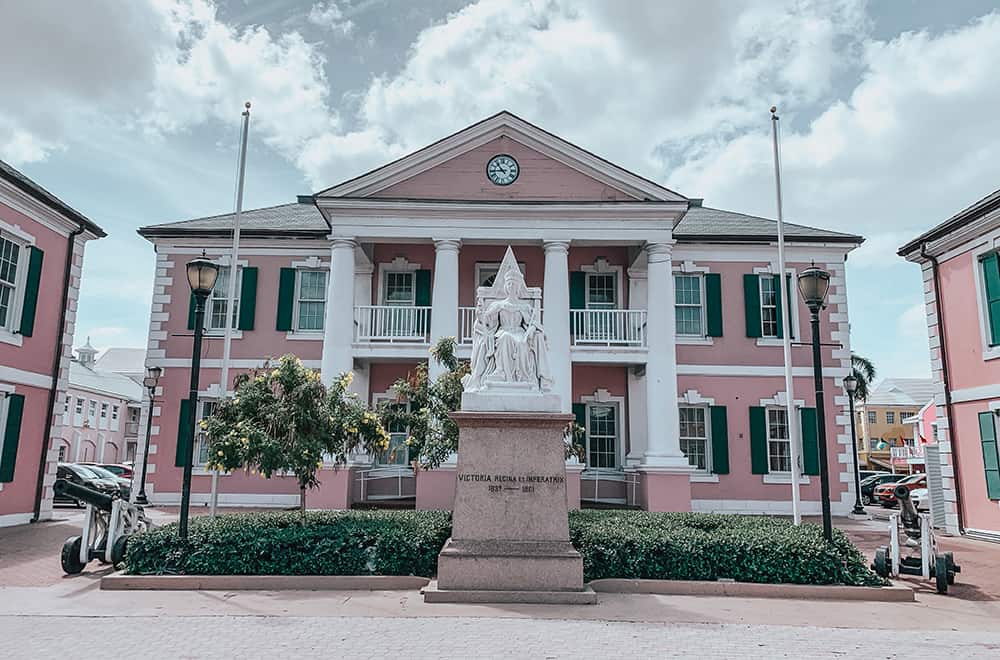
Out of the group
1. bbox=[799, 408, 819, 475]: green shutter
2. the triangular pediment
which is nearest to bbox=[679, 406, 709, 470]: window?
bbox=[799, 408, 819, 475]: green shutter

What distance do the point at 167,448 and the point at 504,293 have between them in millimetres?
13161

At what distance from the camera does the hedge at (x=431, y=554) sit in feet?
27.1

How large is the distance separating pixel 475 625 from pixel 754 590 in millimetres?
3484

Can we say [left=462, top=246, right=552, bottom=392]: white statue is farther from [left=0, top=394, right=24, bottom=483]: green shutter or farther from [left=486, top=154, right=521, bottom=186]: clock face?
[left=0, top=394, right=24, bottom=483]: green shutter

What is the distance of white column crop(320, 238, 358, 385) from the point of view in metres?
16.3

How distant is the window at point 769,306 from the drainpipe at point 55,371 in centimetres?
1706

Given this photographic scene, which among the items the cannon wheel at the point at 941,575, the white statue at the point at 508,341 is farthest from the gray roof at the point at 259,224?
the cannon wheel at the point at 941,575

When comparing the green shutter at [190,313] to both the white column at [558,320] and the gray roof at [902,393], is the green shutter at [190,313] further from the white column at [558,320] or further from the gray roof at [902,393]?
the gray roof at [902,393]

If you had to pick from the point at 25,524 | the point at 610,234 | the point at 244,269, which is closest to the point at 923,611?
the point at 610,234

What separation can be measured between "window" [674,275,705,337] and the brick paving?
505 inches

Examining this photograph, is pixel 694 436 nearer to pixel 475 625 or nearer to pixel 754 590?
pixel 754 590

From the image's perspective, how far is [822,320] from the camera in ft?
63.1

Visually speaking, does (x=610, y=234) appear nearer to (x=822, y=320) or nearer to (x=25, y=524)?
(x=822, y=320)

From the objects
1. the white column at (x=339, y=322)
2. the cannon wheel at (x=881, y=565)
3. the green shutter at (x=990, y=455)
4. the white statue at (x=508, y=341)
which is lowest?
the cannon wheel at (x=881, y=565)
